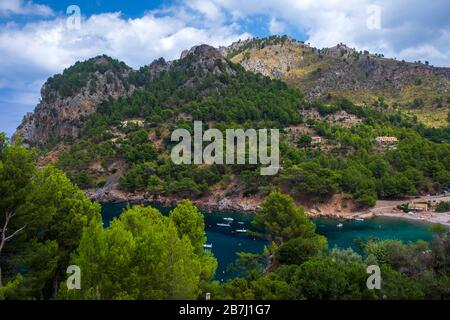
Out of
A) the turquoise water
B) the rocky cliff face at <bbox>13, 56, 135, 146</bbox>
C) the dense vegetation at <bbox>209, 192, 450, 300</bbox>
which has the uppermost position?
the rocky cliff face at <bbox>13, 56, 135, 146</bbox>

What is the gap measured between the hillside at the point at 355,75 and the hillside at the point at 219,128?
1349cm

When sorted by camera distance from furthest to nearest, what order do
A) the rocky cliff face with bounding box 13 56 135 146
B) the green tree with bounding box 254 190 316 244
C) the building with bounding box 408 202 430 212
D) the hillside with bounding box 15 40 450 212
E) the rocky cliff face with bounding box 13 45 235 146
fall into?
the rocky cliff face with bounding box 13 45 235 146 < the rocky cliff face with bounding box 13 56 135 146 < the hillside with bounding box 15 40 450 212 < the building with bounding box 408 202 430 212 < the green tree with bounding box 254 190 316 244

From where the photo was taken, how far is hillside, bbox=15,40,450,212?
72.9 metres

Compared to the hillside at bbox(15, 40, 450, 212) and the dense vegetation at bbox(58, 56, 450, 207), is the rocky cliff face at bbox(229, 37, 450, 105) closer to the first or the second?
the dense vegetation at bbox(58, 56, 450, 207)

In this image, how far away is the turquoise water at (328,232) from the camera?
165 feet

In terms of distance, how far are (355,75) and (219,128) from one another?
7085 cm

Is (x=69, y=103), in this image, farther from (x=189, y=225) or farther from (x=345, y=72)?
(x=189, y=225)

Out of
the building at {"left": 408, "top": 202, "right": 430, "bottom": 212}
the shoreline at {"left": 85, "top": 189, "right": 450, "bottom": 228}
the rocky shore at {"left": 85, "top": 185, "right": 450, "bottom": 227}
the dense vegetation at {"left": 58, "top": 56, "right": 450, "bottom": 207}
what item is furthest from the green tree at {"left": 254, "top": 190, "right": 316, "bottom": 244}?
the building at {"left": 408, "top": 202, "right": 430, "bottom": 212}

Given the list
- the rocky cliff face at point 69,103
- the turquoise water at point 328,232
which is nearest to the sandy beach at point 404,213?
the turquoise water at point 328,232

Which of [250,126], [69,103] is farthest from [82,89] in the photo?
[250,126]

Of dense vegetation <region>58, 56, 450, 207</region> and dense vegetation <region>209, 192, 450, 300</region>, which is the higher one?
dense vegetation <region>58, 56, 450, 207</region>

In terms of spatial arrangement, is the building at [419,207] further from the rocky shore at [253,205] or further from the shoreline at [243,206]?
the rocky shore at [253,205]

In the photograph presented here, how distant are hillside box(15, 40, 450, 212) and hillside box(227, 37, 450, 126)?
13.5 meters
